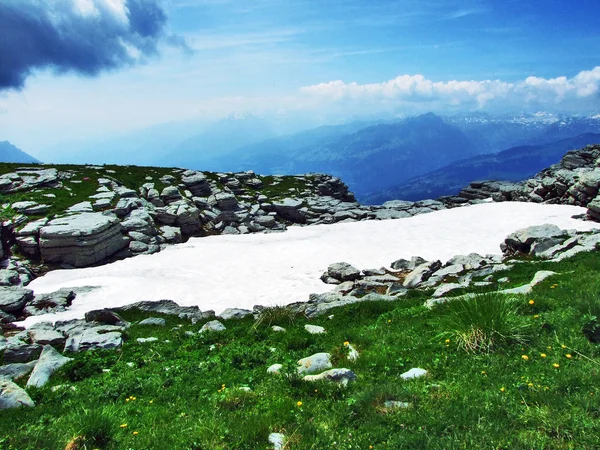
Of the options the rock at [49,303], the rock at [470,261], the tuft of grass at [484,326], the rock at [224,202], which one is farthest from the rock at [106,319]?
the rock at [224,202]

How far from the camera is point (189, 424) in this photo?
752cm

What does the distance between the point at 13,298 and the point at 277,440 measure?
934 inches

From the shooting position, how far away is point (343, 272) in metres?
29.3

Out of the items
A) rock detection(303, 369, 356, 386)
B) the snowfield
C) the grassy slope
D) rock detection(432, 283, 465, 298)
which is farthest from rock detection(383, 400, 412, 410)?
the grassy slope

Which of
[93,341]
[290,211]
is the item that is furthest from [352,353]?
[290,211]

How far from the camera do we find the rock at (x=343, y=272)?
29172 mm

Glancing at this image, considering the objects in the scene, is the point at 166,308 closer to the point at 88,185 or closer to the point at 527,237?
the point at 527,237

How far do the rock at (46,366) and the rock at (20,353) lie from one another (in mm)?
2174

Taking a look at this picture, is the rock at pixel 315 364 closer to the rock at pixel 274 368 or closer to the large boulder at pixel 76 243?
the rock at pixel 274 368

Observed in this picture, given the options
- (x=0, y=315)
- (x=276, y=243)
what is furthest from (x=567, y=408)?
(x=276, y=243)

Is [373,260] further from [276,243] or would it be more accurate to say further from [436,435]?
[436,435]

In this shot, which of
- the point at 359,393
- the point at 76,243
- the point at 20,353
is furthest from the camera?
the point at 76,243

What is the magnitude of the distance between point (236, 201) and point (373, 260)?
90.6 ft

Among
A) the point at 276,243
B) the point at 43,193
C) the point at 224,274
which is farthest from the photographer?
the point at 43,193
